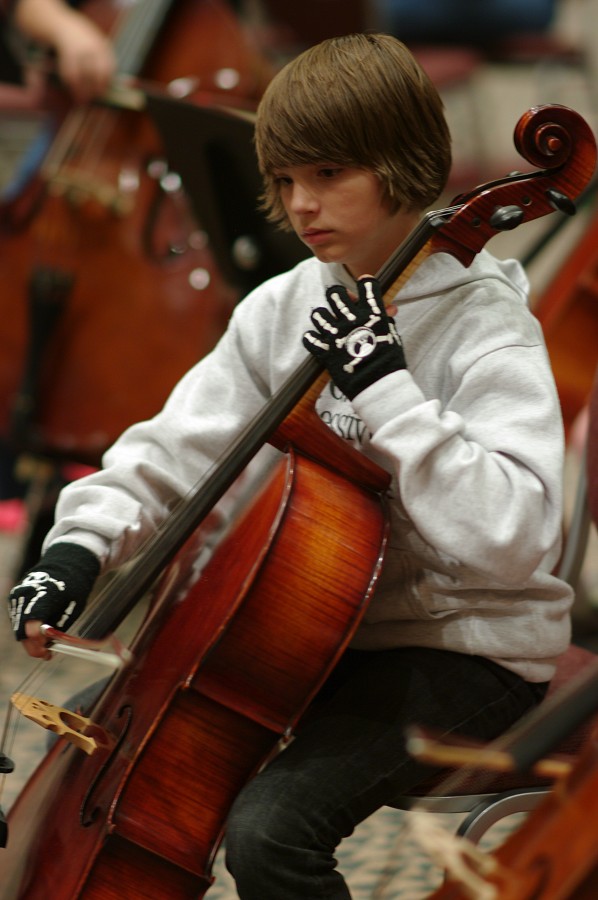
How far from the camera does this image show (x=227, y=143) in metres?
1.72

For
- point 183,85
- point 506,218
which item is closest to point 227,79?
point 183,85

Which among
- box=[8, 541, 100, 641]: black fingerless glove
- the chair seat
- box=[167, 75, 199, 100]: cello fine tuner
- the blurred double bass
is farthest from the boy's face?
box=[167, 75, 199, 100]: cello fine tuner

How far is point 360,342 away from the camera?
3.38 feet

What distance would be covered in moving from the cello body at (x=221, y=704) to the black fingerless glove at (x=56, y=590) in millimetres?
122

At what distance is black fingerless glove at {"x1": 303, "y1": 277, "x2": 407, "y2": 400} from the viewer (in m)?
1.03

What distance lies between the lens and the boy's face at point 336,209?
1.09m

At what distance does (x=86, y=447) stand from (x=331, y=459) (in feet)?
3.98

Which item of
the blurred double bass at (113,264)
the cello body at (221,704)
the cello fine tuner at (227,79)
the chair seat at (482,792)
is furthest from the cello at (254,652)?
the cello fine tuner at (227,79)

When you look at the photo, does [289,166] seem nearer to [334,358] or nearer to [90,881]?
[334,358]

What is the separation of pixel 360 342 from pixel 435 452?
0.11 meters

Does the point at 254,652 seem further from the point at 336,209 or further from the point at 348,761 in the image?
the point at 336,209

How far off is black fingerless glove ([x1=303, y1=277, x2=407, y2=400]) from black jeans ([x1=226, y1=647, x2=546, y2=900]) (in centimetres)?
27

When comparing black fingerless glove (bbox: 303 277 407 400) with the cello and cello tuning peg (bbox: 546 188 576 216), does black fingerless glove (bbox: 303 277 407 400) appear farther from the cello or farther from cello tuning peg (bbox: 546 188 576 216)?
cello tuning peg (bbox: 546 188 576 216)

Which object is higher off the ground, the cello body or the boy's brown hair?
the boy's brown hair
